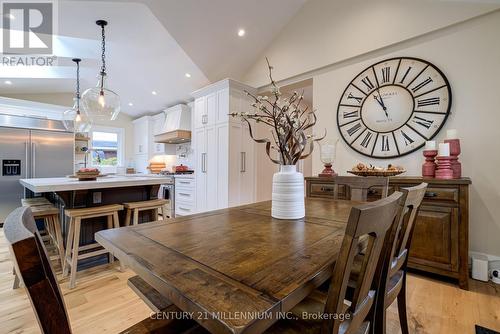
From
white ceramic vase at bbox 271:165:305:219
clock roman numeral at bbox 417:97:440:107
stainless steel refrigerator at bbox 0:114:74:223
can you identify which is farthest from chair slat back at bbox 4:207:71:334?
stainless steel refrigerator at bbox 0:114:74:223

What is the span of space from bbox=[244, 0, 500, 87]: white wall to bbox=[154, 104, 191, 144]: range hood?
212 cm

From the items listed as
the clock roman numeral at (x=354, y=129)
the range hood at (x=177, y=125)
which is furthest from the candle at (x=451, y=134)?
the range hood at (x=177, y=125)

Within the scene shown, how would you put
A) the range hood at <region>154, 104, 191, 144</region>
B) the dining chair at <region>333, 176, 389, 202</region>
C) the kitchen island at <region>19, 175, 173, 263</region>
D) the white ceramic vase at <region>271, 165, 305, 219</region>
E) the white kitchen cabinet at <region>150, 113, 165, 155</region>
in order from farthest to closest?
the white kitchen cabinet at <region>150, 113, 165, 155</region> → the range hood at <region>154, 104, 191, 144</region> → the kitchen island at <region>19, 175, 173, 263</region> → the dining chair at <region>333, 176, 389, 202</region> → the white ceramic vase at <region>271, 165, 305, 219</region>

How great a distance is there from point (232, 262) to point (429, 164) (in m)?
2.49

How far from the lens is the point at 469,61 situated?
2.35 meters

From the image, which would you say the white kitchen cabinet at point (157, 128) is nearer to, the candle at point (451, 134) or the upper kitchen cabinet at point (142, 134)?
the upper kitchen cabinet at point (142, 134)

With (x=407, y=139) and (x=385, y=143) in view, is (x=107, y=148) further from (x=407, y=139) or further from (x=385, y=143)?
(x=407, y=139)

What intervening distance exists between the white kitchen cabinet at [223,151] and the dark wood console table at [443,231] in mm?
2500

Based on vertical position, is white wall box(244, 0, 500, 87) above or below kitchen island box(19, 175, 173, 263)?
above

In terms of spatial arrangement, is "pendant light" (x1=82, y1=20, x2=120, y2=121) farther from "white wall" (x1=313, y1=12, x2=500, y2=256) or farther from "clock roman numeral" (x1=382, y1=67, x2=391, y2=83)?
"white wall" (x1=313, y1=12, x2=500, y2=256)

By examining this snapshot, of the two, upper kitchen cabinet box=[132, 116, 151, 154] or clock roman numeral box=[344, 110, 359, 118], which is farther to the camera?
upper kitchen cabinet box=[132, 116, 151, 154]

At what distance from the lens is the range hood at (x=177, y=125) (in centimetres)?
538

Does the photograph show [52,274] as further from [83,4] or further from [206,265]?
[83,4]

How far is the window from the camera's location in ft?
21.2
